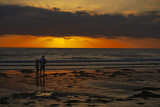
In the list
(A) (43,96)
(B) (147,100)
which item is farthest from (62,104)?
(B) (147,100)

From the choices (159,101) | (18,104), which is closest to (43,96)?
(18,104)

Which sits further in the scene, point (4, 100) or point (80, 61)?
point (80, 61)

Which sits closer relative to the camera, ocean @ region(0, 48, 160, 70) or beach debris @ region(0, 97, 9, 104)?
beach debris @ region(0, 97, 9, 104)

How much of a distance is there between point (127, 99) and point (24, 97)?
5.93 metres

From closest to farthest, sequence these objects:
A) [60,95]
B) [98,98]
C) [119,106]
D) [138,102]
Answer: [119,106]
[138,102]
[98,98]
[60,95]

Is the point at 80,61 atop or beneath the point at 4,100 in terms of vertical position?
atop

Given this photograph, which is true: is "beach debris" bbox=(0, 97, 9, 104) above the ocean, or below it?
below

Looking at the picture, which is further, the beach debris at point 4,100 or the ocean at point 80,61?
the ocean at point 80,61

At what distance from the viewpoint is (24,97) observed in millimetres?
10266

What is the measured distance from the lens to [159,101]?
31.4 feet

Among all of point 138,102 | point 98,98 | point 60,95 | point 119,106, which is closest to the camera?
point 119,106

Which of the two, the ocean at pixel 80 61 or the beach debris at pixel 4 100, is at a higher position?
the ocean at pixel 80 61

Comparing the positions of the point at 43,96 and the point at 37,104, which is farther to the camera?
the point at 43,96

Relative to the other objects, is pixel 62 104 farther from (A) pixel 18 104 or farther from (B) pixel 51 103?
(A) pixel 18 104
